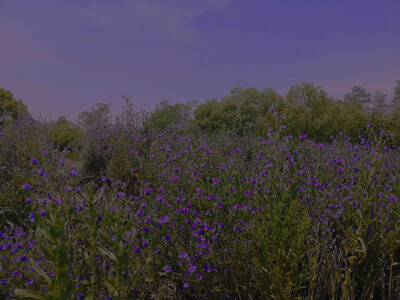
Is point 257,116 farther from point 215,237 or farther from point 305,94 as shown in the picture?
point 215,237

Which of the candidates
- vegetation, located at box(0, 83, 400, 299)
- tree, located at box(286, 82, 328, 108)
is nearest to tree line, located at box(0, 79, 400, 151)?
tree, located at box(286, 82, 328, 108)

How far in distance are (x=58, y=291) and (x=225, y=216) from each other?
60.3 inches

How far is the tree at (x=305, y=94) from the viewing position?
14836 millimetres

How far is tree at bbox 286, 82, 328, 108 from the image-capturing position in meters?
14.8

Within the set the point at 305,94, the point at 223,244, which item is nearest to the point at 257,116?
the point at 305,94

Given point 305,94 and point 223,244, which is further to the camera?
point 305,94

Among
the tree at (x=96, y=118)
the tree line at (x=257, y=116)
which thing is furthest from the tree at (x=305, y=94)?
the tree at (x=96, y=118)

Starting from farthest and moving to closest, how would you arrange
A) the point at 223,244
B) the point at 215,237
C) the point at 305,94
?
the point at 305,94 → the point at 223,244 → the point at 215,237

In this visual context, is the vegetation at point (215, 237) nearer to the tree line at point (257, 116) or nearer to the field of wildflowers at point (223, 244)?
the field of wildflowers at point (223, 244)

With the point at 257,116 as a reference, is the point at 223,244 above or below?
below

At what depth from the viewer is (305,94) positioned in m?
15.2

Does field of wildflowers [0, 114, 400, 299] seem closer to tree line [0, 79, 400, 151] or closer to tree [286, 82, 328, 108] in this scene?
tree line [0, 79, 400, 151]

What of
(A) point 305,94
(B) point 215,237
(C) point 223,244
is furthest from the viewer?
(A) point 305,94

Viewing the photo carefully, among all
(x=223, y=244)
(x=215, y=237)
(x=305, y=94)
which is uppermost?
(x=305, y=94)
